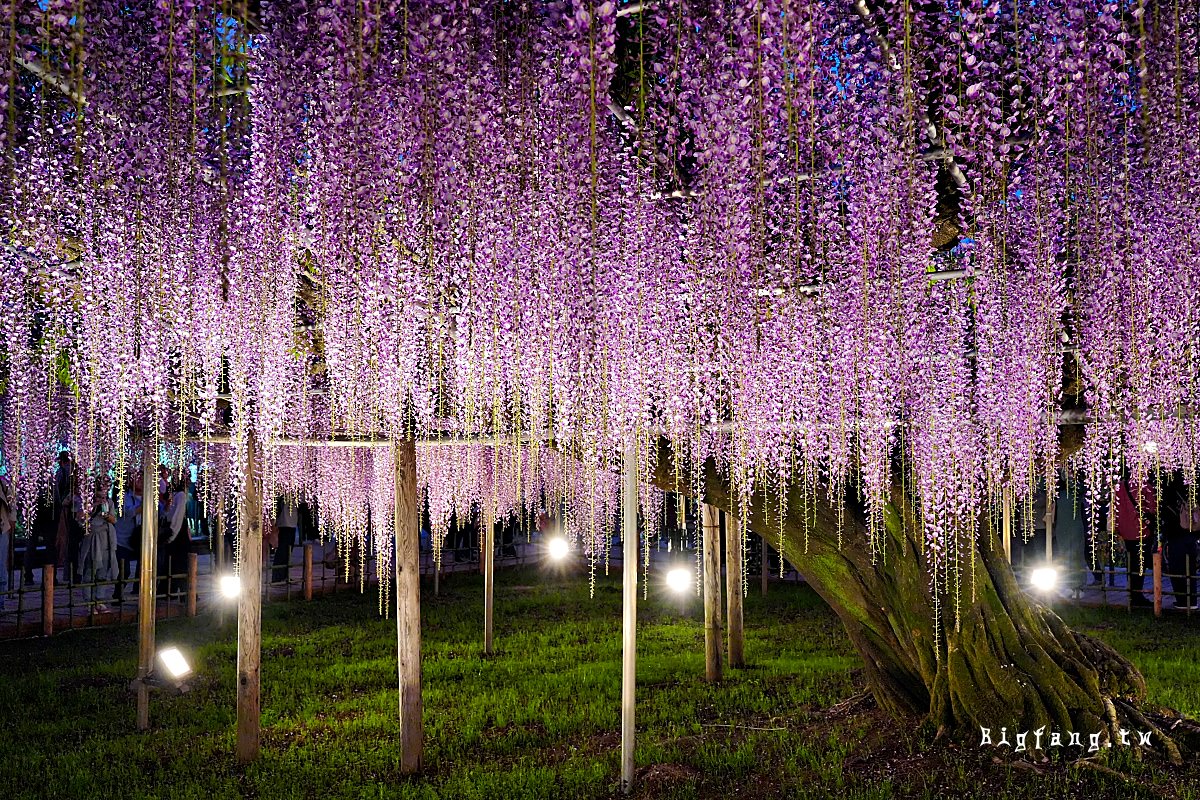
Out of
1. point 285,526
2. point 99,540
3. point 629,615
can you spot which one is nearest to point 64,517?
point 99,540

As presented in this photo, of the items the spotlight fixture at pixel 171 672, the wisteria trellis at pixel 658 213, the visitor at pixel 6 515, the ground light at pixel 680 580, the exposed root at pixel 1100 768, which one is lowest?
the ground light at pixel 680 580

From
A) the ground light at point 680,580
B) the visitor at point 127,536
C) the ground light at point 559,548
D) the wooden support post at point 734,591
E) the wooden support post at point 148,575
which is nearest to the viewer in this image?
the wooden support post at point 148,575

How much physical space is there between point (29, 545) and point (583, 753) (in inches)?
295

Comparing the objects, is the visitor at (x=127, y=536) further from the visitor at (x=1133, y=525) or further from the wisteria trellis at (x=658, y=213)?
the visitor at (x=1133, y=525)

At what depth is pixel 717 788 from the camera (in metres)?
4.32

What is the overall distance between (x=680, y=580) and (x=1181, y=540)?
539 cm

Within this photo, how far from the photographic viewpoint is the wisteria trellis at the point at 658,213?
3.09 metres

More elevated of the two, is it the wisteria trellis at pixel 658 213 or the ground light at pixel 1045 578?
the wisteria trellis at pixel 658 213

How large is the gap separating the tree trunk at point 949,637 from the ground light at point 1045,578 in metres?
4.85

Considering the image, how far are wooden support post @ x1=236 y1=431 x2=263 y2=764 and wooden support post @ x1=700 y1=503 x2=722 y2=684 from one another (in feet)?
10.2

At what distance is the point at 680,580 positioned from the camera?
10.6 meters

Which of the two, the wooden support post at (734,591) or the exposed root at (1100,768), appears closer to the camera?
the exposed root at (1100,768)

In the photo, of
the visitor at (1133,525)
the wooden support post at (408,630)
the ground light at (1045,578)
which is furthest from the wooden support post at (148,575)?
the visitor at (1133,525)

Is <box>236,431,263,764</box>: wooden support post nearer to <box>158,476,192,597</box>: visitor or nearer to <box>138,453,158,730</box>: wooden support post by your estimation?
<box>138,453,158,730</box>: wooden support post
